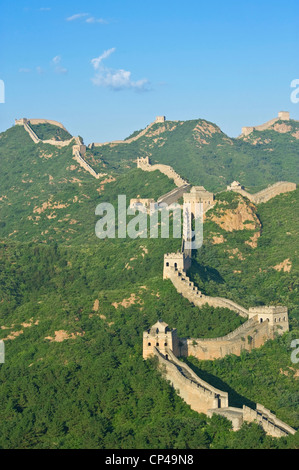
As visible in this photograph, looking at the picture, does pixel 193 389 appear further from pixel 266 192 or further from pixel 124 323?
pixel 266 192

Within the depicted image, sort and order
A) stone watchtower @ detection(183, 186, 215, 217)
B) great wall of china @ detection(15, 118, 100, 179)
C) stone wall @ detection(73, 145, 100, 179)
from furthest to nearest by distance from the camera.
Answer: great wall of china @ detection(15, 118, 100, 179) < stone wall @ detection(73, 145, 100, 179) < stone watchtower @ detection(183, 186, 215, 217)

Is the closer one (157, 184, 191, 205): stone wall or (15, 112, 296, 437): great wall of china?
(15, 112, 296, 437): great wall of china

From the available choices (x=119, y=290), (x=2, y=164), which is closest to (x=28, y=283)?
(x=119, y=290)

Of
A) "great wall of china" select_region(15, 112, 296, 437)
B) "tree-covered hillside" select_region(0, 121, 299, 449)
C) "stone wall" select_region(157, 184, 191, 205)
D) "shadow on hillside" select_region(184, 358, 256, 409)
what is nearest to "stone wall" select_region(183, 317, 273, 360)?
"great wall of china" select_region(15, 112, 296, 437)

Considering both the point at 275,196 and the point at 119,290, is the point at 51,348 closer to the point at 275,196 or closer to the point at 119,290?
the point at 119,290

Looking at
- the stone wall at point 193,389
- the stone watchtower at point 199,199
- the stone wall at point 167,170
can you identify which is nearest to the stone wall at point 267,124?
the stone wall at point 167,170

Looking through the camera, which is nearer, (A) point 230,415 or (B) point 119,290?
(A) point 230,415

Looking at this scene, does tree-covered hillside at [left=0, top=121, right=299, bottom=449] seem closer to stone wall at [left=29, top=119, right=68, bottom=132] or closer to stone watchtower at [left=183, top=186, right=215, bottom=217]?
stone watchtower at [left=183, top=186, right=215, bottom=217]
